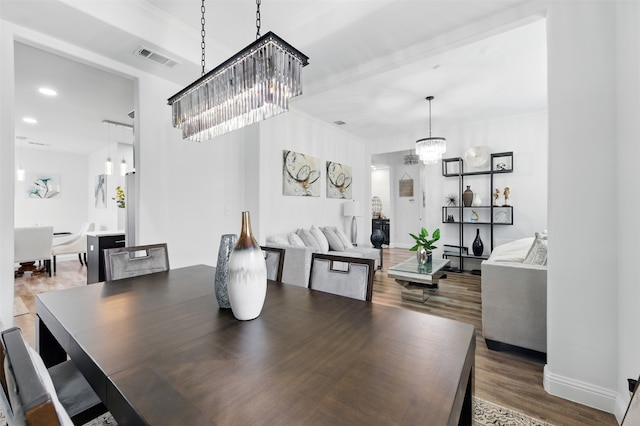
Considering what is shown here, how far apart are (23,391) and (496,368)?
256 cm

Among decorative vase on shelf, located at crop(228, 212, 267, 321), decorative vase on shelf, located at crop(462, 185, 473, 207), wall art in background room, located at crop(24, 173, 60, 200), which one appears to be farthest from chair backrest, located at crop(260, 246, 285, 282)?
wall art in background room, located at crop(24, 173, 60, 200)

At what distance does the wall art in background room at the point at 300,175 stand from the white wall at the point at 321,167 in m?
0.09

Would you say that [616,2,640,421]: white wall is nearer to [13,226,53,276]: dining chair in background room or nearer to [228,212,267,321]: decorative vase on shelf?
[228,212,267,321]: decorative vase on shelf

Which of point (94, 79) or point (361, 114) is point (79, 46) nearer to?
point (94, 79)

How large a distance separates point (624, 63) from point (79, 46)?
3.82m

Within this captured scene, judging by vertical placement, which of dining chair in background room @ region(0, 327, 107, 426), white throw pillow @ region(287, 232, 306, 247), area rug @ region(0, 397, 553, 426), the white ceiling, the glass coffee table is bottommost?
area rug @ region(0, 397, 553, 426)

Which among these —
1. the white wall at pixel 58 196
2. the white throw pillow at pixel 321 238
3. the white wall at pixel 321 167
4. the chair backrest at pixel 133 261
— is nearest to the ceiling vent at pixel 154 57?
the white wall at pixel 321 167

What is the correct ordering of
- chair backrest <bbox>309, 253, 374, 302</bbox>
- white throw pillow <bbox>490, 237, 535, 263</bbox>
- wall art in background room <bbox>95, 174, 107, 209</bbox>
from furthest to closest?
wall art in background room <bbox>95, 174, 107, 209</bbox>
white throw pillow <bbox>490, 237, 535, 263</bbox>
chair backrest <bbox>309, 253, 374, 302</bbox>

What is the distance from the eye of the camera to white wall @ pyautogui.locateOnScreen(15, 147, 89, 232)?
251 inches

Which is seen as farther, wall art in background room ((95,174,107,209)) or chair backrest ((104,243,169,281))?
wall art in background room ((95,174,107,209))

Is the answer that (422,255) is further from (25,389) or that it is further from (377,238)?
(25,389)

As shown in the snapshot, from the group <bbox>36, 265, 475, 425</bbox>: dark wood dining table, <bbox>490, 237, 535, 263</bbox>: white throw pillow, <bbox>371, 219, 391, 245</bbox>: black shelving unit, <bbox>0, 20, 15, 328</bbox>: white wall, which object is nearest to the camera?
<bbox>36, 265, 475, 425</bbox>: dark wood dining table

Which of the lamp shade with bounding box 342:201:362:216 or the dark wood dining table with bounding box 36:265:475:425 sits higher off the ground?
the lamp shade with bounding box 342:201:362:216

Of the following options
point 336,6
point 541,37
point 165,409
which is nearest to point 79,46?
point 336,6
